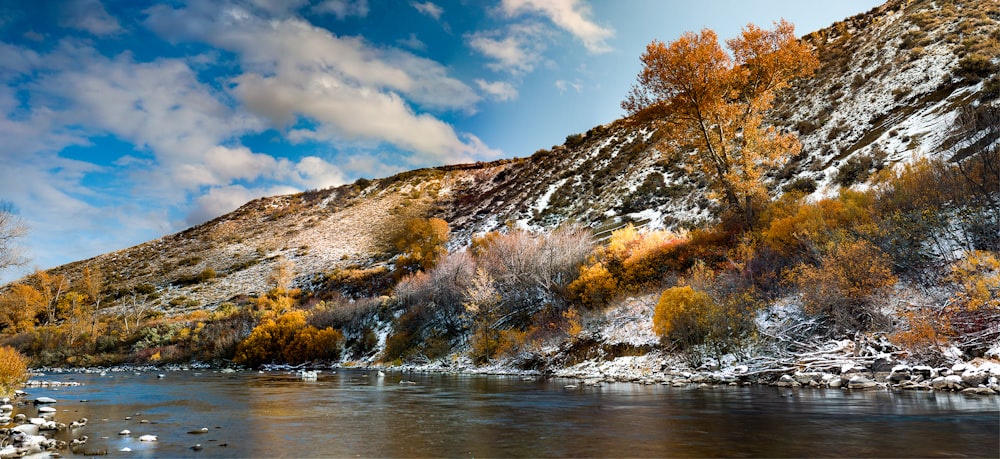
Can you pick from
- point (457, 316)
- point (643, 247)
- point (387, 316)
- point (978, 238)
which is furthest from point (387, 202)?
point (978, 238)

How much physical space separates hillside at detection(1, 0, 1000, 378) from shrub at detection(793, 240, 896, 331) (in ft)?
0.28

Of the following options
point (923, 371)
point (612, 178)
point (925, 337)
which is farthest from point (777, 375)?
point (612, 178)

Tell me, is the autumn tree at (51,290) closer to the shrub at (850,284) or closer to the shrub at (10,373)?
the shrub at (10,373)

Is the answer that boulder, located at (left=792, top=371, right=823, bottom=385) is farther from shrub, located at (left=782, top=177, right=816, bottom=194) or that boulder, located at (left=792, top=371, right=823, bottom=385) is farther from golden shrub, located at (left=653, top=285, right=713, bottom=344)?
shrub, located at (left=782, top=177, right=816, bottom=194)

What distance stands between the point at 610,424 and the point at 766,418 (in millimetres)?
3013

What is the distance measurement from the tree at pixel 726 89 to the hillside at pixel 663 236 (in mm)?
1614

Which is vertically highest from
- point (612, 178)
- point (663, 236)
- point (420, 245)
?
point (612, 178)

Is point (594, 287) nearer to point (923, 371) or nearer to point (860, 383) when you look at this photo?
point (860, 383)

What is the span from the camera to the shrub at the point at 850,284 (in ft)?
53.5

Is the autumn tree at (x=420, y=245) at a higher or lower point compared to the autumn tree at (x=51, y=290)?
higher

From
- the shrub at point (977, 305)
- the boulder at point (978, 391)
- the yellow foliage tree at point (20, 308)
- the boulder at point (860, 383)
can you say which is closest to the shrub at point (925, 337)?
the shrub at point (977, 305)

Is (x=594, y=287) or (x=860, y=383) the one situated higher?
(x=594, y=287)

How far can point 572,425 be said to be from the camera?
32.9 ft

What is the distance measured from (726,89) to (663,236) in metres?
9.92
